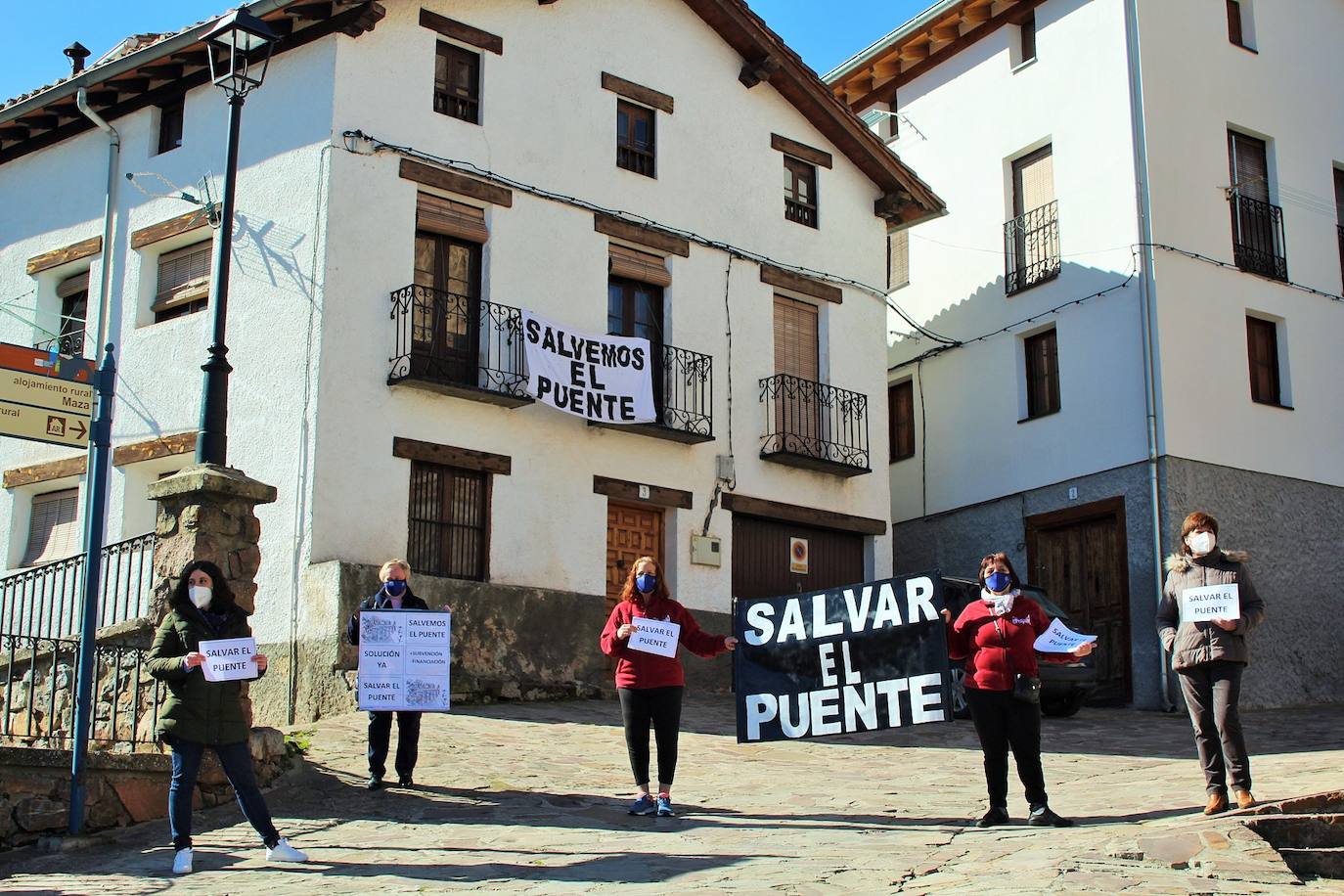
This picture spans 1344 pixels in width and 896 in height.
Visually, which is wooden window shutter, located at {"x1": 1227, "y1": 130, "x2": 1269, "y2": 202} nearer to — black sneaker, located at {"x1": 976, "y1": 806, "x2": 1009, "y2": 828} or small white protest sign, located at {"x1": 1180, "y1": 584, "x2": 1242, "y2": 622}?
small white protest sign, located at {"x1": 1180, "y1": 584, "x2": 1242, "y2": 622}

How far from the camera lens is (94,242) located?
19922mm

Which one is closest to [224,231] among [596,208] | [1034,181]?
[596,208]

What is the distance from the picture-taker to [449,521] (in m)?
17.9

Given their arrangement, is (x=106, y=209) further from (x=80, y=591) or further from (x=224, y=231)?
(x=224, y=231)

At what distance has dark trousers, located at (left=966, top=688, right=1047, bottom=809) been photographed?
9758mm

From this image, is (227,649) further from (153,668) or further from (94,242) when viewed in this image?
(94,242)

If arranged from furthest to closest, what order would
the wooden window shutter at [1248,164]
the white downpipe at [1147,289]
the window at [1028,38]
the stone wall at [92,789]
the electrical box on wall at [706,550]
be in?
the window at [1028,38] → the wooden window shutter at [1248,164] → the white downpipe at [1147,289] → the electrical box on wall at [706,550] → the stone wall at [92,789]

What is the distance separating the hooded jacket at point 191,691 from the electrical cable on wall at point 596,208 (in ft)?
30.8

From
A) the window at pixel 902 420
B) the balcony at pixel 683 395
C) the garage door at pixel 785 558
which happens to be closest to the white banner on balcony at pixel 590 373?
the balcony at pixel 683 395

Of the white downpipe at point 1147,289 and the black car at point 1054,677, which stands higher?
the white downpipe at point 1147,289

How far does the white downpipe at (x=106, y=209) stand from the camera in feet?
64.0

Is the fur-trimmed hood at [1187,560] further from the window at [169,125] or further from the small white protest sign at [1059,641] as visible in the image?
the window at [169,125]

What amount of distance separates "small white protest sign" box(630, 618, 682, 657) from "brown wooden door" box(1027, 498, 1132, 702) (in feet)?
36.8

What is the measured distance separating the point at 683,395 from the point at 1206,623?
10.9 meters
